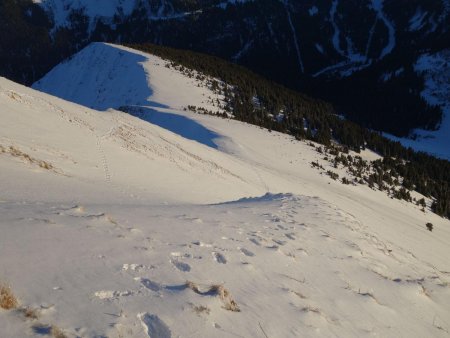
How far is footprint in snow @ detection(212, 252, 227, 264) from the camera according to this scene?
305 inches

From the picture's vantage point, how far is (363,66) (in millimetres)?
169625

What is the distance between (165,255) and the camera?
7207mm

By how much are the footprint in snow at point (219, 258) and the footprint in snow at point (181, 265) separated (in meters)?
0.88

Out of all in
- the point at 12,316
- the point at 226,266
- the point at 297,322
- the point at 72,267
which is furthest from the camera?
the point at 226,266

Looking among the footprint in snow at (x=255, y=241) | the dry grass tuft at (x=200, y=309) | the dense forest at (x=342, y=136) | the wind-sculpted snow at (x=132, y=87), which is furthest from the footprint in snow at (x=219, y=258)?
the dense forest at (x=342, y=136)

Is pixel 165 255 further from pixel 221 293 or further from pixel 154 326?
pixel 154 326

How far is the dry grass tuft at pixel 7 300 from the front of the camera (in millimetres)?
4355

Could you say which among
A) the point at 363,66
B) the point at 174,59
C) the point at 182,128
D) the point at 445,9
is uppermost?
the point at 445,9

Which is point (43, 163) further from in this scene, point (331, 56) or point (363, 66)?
point (331, 56)

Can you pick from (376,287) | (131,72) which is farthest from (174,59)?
(376,287)

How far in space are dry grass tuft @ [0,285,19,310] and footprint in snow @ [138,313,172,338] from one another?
4.59 ft

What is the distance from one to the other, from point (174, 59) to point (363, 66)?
107760mm

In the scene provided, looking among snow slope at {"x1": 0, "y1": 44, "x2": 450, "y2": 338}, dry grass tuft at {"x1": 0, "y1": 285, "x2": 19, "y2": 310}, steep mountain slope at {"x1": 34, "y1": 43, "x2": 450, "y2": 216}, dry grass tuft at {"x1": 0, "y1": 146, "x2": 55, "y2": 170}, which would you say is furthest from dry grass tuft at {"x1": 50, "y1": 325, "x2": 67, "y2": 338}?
steep mountain slope at {"x1": 34, "y1": 43, "x2": 450, "y2": 216}

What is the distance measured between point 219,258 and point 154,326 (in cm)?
312
